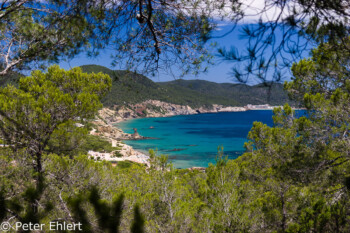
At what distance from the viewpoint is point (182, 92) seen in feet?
525

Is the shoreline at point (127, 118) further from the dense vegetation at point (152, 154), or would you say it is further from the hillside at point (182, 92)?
the dense vegetation at point (152, 154)

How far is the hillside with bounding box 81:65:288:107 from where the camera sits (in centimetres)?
261

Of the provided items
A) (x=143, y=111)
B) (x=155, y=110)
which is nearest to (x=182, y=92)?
(x=155, y=110)

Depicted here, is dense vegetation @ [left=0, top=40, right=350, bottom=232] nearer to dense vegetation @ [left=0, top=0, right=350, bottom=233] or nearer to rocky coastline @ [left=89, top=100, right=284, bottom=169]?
dense vegetation @ [left=0, top=0, right=350, bottom=233]

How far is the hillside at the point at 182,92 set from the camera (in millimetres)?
2607

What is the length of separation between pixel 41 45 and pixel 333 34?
5.21 m

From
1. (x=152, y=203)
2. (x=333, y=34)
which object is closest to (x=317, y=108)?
(x=333, y=34)

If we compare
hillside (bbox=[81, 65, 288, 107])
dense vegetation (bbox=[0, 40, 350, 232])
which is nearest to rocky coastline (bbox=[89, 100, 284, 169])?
hillside (bbox=[81, 65, 288, 107])

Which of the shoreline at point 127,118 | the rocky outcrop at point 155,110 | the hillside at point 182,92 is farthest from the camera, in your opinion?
the rocky outcrop at point 155,110

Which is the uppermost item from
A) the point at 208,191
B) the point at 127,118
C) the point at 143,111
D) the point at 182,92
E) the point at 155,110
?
the point at 182,92

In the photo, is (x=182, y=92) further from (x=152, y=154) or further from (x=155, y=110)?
(x=152, y=154)

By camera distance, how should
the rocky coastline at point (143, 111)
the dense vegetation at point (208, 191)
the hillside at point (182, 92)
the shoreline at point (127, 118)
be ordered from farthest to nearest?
the rocky coastline at point (143, 111) < the shoreline at point (127, 118) < the dense vegetation at point (208, 191) < the hillside at point (182, 92)

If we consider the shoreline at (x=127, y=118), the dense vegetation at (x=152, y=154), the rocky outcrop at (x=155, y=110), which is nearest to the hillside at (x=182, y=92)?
the dense vegetation at (x=152, y=154)

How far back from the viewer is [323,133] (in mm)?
5992
